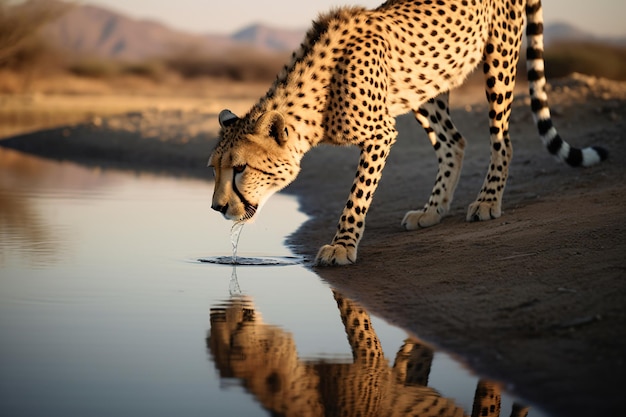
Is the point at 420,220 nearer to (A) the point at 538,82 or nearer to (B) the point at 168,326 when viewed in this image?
(A) the point at 538,82

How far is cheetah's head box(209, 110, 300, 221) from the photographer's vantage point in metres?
6.04

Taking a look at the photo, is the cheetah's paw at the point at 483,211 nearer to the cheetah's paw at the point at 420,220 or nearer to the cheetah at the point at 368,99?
the cheetah at the point at 368,99

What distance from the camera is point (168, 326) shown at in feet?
15.5

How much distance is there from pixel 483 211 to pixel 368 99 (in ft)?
4.05

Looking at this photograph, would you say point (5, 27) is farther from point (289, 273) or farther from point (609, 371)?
point (609, 371)

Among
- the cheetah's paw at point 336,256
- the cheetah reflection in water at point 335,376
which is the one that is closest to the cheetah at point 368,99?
the cheetah's paw at point 336,256

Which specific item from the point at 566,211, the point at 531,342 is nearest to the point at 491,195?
the point at 566,211

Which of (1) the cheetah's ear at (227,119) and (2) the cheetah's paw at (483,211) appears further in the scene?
(2) the cheetah's paw at (483,211)

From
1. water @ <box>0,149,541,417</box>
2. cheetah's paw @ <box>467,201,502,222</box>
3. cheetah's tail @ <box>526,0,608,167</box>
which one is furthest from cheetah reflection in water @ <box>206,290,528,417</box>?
cheetah's tail @ <box>526,0,608,167</box>

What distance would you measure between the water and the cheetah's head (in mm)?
385

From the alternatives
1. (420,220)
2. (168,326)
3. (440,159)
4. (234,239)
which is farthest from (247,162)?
(440,159)

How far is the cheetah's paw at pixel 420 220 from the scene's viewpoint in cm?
728

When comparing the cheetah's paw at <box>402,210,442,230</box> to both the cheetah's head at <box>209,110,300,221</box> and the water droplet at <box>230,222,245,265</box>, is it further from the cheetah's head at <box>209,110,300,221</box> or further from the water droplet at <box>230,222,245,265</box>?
the cheetah's head at <box>209,110,300,221</box>

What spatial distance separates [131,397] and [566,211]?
369cm
